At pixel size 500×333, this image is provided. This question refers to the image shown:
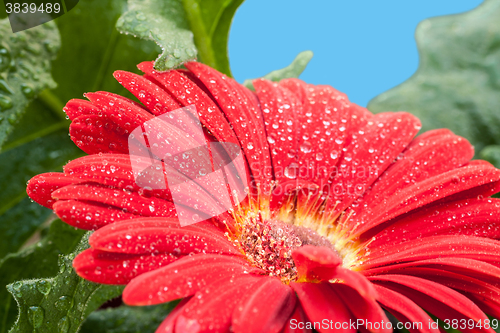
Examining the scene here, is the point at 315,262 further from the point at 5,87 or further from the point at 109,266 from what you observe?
the point at 5,87

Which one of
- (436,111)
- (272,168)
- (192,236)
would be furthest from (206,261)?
(436,111)

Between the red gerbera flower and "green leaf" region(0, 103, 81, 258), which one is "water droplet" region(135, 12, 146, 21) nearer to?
the red gerbera flower

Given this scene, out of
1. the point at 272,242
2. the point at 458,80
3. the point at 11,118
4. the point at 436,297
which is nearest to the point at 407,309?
the point at 436,297

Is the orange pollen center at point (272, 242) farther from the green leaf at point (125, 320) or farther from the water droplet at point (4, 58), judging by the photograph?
the water droplet at point (4, 58)

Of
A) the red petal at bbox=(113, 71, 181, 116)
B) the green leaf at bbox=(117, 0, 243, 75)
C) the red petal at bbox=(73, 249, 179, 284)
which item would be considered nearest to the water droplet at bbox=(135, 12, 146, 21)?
the green leaf at bbox=(117, 0, 243, 75)

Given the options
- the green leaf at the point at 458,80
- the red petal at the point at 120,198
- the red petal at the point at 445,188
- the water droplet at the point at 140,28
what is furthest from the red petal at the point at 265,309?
the green leaf at the point at 458,80
